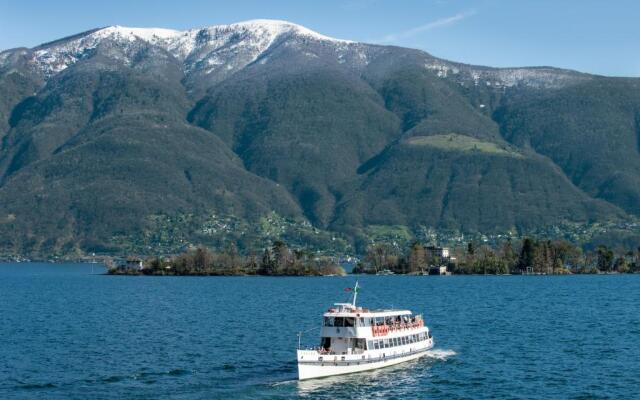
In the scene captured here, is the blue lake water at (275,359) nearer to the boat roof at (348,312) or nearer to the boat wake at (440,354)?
the boat wake at (440,354)

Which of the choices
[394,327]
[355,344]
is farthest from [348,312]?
[394,327]

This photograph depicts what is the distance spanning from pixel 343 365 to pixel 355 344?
4578 mm

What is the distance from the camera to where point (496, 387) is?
344 ft

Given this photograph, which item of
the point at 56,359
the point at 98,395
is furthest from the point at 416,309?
the point at 98,395

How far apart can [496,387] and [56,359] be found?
A: 55.4 metres

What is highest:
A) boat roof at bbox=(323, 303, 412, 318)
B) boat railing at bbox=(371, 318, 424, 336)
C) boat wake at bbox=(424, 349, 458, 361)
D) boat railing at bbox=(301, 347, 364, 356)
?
boat roof at bbox=(323, 303, 412, 318)

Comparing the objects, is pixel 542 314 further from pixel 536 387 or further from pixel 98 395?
pixel 98 395

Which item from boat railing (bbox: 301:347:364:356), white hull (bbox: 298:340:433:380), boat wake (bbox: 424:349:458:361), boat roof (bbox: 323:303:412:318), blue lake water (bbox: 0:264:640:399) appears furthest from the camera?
boat wake (bbox: 424:349:458:361)

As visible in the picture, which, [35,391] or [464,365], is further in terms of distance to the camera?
[464,365]

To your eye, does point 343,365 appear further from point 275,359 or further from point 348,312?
point 275,359

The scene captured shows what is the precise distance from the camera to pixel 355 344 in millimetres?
114438

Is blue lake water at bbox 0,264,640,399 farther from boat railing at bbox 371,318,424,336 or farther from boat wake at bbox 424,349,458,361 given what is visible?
boat railing at bbox 371,318,424,336

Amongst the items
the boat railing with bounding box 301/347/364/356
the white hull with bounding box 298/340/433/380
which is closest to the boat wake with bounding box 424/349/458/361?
the white hull with bounding box 298/340/433/380

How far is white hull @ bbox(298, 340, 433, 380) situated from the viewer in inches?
4186
